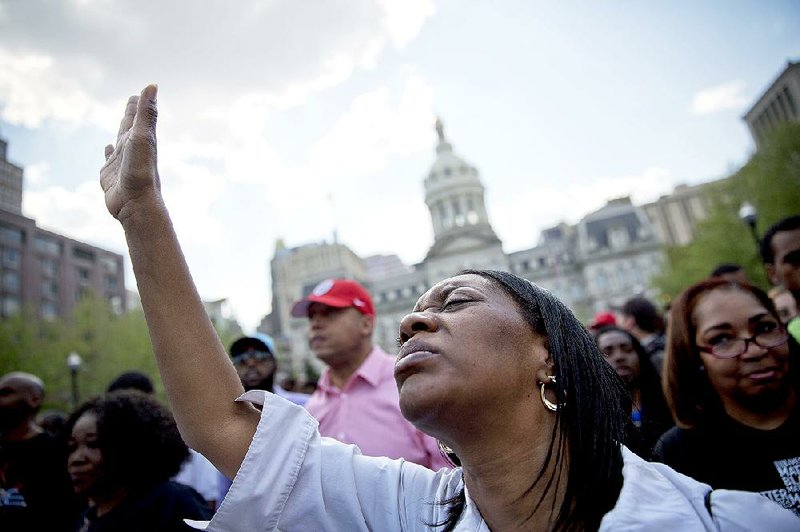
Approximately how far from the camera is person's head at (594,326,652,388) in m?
4.21

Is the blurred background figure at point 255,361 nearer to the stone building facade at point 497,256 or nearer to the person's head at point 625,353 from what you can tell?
the person's head at point 625,353

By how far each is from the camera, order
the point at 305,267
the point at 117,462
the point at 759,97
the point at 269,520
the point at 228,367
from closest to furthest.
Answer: the point at 269,520, the point at 228,367, the point at 117,462, the point at 759,97, the point at 305,267

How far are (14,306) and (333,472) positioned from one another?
201 feet

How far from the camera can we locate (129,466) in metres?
3.19

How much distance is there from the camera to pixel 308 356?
6400cm

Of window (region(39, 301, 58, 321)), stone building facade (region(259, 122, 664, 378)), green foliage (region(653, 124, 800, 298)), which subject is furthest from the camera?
stone building facade (region(259, 122, 664, 378))

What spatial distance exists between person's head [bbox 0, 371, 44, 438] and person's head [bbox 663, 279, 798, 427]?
5664 millimetres

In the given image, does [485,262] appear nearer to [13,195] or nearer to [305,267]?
[305,267]

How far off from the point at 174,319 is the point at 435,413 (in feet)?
3.08

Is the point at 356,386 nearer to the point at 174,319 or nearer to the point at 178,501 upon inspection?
the point at 178,501

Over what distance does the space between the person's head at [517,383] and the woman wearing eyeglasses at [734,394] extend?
70 cm

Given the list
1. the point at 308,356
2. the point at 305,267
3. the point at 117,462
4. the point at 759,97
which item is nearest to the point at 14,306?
the point at 308,356

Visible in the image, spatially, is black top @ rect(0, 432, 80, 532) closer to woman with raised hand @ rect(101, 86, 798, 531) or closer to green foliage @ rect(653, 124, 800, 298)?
woman with raised hand @ rect(101, 86, 798, 531)

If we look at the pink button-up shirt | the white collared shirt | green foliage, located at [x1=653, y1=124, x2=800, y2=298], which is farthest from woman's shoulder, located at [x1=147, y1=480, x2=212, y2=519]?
green foliage, located at [x1=653, y1=124, x2=800, y2=298]
